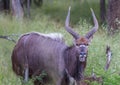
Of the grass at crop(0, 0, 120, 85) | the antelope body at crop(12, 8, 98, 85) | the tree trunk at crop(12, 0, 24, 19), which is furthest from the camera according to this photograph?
the tree trunk at crop(12, 0, 24, 19)

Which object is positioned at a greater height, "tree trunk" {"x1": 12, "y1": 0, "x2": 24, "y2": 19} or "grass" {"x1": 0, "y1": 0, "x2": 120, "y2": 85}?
"tree trunk" {"x1": 12, "y1": 0, "x2": 24, "y2": 19}

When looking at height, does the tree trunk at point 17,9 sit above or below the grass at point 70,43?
above

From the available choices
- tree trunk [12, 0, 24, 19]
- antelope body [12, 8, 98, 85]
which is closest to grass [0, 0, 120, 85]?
antelope body [12, 8, 98, 85]

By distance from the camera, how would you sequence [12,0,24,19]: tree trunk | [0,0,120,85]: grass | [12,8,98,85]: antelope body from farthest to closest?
1. [12,0,24,19]: tree trunk
2. [12,8,98,85]: antelope body
3. [0,0,120,85]: grass

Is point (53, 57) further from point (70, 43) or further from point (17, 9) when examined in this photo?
point (17, 9)

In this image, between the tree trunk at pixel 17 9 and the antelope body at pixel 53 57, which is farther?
the tree trunk at pixel 17 9

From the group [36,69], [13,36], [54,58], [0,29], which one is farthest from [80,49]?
[0,29]

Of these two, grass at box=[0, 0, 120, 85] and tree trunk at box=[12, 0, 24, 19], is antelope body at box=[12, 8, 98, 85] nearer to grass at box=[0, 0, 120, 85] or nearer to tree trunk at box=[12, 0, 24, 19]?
grass at box=[0, 0, 120, 85]

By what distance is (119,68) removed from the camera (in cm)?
855

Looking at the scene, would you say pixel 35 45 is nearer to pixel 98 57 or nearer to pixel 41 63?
pixel 41 63

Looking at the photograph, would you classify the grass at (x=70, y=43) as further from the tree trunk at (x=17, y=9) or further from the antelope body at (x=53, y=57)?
the tree trunk at (x=17, y=9)

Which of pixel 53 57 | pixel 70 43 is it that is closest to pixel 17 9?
pixel 70 43

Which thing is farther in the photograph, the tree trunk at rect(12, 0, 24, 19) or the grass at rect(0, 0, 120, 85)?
the tree trunk at rect(12, 0, 24, 19)

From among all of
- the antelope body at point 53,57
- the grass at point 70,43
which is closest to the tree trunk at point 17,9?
the grass at point 70,43
